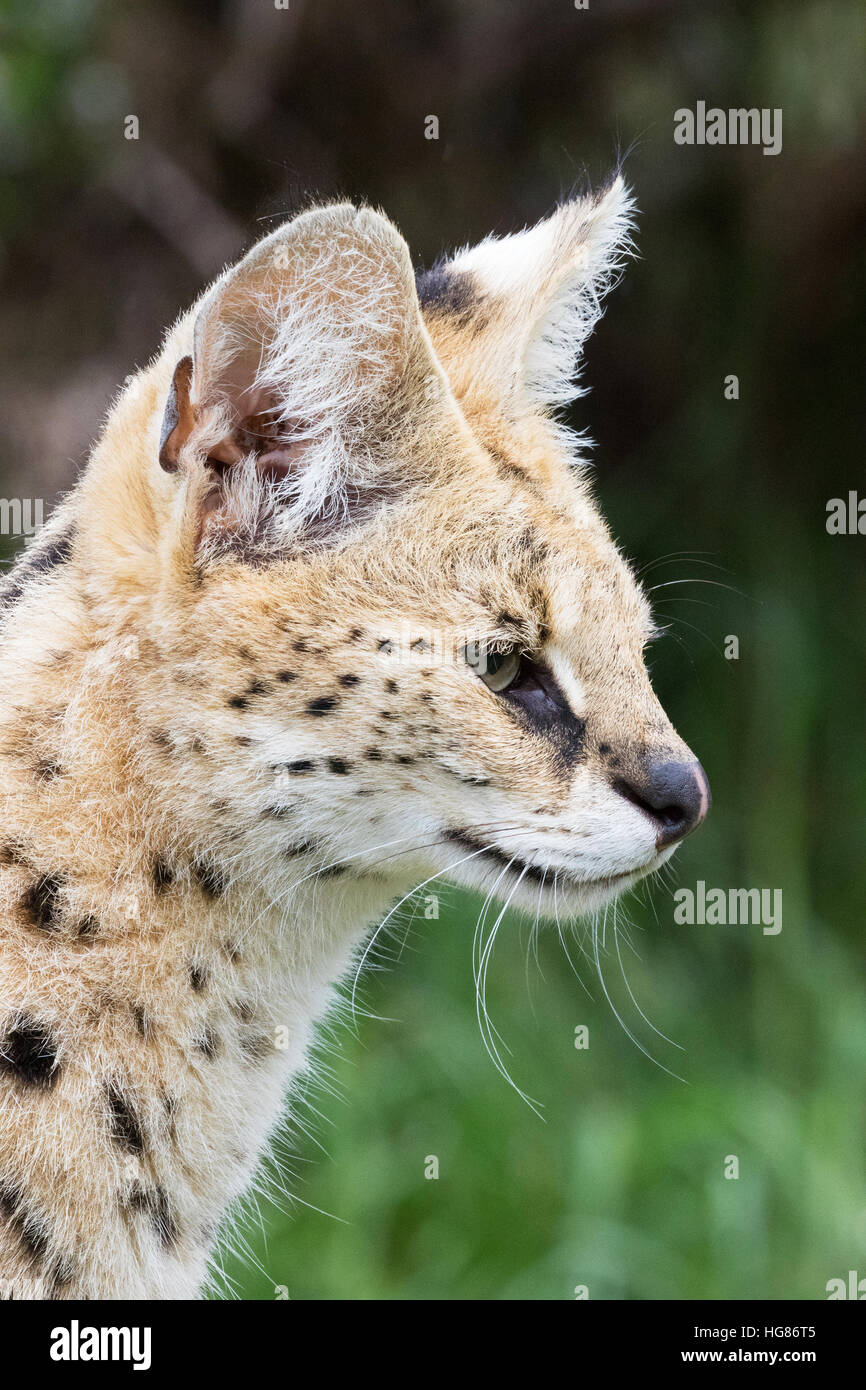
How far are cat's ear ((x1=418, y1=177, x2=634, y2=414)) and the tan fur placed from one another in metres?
0.30

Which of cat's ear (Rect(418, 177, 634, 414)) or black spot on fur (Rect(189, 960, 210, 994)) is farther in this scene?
cat's ear (Rect(418, 177, 634, 414))

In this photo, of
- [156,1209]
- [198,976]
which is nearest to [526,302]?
[198,976]

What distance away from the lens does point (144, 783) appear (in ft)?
8.71

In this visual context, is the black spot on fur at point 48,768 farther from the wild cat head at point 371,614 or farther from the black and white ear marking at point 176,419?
the black and white ear marking at point 176,419

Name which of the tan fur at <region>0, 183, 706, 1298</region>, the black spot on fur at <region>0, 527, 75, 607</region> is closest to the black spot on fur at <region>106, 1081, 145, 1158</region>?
the tan fur at <region>0, 183, 706, 1298</region>

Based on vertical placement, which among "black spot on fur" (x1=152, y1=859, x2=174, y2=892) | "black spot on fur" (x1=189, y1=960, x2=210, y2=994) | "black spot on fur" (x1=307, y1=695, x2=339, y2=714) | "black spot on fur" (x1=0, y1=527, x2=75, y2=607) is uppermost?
"black spot on fur" (x1=0, y1=527, x2=75, y2=607)

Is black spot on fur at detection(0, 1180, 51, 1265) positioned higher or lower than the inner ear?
lower

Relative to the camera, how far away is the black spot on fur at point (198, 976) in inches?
105

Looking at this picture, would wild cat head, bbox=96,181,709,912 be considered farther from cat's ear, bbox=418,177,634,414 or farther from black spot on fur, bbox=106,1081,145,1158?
black spot on fur, bbox=106,1081,145,1158

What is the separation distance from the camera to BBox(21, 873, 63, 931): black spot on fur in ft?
8.45

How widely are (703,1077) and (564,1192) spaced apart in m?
0.78

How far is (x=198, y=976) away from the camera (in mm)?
2688

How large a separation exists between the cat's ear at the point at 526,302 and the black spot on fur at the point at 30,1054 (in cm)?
150
